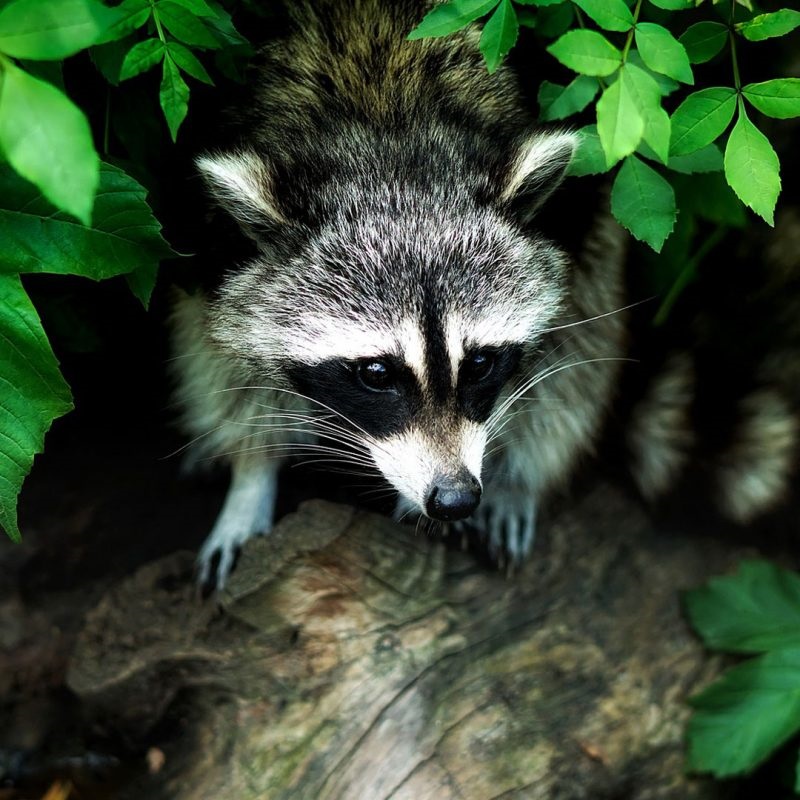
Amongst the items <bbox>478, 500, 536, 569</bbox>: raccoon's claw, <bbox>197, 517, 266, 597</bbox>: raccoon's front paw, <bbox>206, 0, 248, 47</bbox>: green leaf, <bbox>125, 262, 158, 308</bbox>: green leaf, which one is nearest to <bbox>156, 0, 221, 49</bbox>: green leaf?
<bbox>206, 0, 248, 47</bbox>: green leaf

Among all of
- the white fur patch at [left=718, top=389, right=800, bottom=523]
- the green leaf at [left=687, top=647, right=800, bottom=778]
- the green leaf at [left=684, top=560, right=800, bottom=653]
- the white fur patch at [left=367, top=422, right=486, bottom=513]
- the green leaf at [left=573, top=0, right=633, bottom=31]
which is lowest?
the green leaf at [left=687, top=647, right=800, bottom=778]

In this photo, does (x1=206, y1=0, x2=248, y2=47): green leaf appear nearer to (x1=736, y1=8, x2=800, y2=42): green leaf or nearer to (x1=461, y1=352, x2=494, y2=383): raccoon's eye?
(x1=461, y1=352, x2=494, y2=383): raccoon's eye

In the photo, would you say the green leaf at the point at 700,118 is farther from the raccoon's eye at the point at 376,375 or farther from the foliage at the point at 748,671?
the foliage at the point at 748,671

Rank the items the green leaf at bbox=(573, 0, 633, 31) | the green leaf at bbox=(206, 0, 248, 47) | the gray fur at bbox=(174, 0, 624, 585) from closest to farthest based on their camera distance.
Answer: the green leaf at bbox=(573, 0, 633, 31), the green leaf at bbox=(206, 0, 248, 47), the gray fur at bbox=(174, 0, 624, 585)

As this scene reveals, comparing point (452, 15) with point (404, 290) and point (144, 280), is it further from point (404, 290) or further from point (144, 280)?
point (144, 280)

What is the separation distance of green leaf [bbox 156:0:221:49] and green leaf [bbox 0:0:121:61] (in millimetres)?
418

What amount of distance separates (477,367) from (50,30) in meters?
1.05

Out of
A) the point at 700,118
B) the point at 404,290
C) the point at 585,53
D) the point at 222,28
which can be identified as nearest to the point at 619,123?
the point at 585,53

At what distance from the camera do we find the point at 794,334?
2701 millimetres

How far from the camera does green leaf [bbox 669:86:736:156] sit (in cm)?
159

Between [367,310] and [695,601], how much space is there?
1169 millimetres

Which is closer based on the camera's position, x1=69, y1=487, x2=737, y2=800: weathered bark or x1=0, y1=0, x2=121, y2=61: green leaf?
x1=0, y1=0, x2=121, y2=61: green leaf

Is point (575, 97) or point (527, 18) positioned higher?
point (527, 18)

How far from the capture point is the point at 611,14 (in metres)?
1.52
